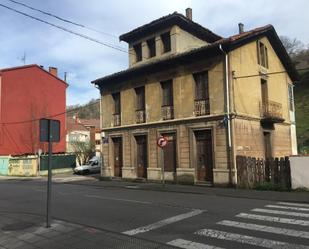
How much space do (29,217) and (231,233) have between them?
19.1 ft

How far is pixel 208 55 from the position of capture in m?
19.5

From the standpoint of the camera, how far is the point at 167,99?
2192cm

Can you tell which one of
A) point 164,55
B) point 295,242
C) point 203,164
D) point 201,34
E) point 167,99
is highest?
point 201,34

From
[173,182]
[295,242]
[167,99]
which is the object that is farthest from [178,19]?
[295,242]

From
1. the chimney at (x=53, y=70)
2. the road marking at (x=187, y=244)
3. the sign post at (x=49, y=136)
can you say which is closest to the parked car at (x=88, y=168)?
the chimney at (x=53, y=70)

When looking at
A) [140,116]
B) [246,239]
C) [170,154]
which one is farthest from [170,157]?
[246,239]

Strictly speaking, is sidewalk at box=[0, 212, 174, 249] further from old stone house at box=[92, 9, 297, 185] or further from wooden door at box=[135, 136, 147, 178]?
wooden door at box=[135, 136, 147, 178]

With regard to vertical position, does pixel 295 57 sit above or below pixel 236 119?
above

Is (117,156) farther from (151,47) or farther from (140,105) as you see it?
(151,47)

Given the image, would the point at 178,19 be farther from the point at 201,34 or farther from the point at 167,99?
the point at 167,99

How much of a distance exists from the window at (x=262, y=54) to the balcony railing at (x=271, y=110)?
234 cm

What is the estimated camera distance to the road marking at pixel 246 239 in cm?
666

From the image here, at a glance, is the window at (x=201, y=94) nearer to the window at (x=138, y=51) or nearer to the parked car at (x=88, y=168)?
the window at (x=138, y=51)

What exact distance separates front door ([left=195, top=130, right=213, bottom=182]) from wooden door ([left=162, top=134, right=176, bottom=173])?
166 cm
